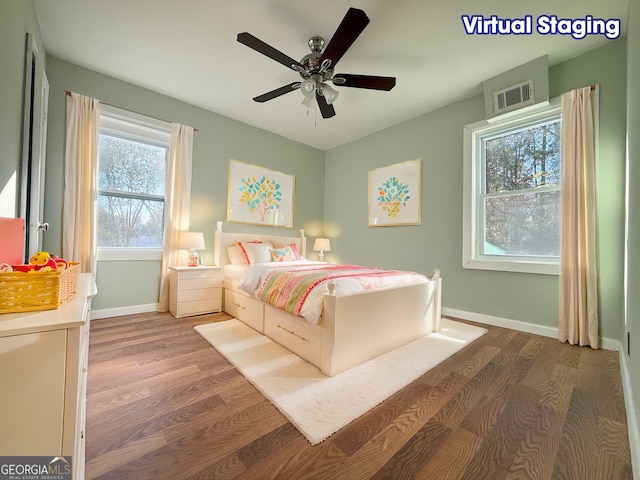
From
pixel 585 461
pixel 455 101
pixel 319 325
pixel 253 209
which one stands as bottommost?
pixel 585 461

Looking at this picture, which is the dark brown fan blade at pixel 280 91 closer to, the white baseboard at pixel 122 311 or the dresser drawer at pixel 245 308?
the dresser drawer at pixel 245 308

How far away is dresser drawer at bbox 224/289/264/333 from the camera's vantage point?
2.71 m

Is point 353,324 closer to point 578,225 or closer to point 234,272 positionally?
point 234,272

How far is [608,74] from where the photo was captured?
2.47 m

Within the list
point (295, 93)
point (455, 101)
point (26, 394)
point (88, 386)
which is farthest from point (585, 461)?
point (295, 93)

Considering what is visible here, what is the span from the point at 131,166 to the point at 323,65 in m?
2.75

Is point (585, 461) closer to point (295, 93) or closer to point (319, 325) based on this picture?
point (319, 325)

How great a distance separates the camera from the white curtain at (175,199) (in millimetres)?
3418

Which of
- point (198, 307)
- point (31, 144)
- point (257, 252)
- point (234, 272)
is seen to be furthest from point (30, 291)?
point (257, 252)

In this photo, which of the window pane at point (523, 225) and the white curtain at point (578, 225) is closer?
the white curtain at point (578, 225)

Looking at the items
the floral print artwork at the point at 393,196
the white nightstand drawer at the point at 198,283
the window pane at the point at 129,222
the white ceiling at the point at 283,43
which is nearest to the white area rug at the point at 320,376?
the white nightstand drawer at the point at 198,283

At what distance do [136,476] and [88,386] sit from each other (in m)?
0.95

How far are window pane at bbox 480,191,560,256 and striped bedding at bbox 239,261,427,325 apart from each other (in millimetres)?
1351

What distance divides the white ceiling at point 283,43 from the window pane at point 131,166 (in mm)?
770
